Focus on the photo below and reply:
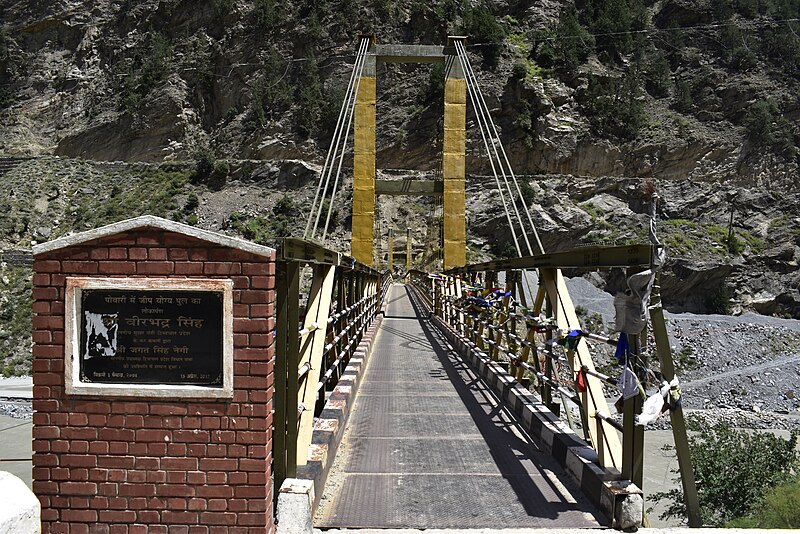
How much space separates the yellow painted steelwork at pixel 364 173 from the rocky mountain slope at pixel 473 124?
25904 millimetres

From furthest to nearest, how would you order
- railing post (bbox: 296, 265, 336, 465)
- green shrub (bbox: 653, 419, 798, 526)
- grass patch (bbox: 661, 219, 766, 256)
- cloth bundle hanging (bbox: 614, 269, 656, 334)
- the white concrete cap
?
1. grass patch (bbox: 661, 219, 766, 256)
2. green shrub (bbox: 653, 419, 798, 526)
3. railing post (bbox: 296, 265, 336, 465)
4. cloth bundle hanging (bbox: 614, 269, 656, 334)
5. the white concrete cap

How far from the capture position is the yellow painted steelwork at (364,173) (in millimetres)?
18250

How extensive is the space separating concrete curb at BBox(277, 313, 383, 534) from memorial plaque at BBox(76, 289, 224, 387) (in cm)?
71

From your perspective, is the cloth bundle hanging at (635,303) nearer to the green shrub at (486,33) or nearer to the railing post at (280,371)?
the railing post at (280,371)

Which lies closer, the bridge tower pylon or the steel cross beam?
the steel cross beam

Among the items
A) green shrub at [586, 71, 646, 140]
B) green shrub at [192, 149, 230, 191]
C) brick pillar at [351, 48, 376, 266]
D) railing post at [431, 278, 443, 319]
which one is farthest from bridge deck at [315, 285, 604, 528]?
green shrub at [586, 71, 646, 140]

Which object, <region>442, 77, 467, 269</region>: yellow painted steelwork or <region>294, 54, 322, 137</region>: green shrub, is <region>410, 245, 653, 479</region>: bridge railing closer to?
<region>442, 77, 467, 269</region>: yellow painted steelwork

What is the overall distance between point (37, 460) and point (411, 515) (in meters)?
1.84

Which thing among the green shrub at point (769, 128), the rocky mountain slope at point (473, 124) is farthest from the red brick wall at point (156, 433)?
the green shrub at point (769, 128)

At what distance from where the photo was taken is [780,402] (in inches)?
915

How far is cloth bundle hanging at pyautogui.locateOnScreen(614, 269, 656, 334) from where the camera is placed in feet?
9.78

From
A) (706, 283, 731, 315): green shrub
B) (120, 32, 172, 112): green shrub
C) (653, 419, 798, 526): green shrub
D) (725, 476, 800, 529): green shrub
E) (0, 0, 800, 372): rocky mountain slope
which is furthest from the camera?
(120, 32, 172, 112): green shrub

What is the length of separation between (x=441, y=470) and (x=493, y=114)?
52.9m

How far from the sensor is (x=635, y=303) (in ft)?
10.0
